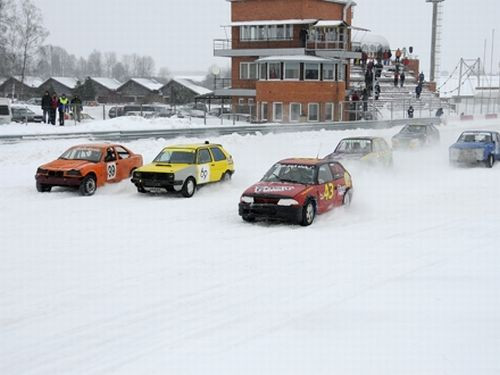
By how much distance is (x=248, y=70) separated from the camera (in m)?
56.2

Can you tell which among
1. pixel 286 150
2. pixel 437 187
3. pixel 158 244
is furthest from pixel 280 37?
pixel 158 244

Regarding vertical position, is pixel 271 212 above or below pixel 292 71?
below

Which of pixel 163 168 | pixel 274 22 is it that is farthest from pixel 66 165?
pixel 274 22

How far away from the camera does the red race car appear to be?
46.6 ft

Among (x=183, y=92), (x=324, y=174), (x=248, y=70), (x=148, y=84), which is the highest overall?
(x=148, y=84)

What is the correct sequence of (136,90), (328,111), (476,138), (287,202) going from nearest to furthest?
(287,202) < (476,138) < (328,111) < (136,90)

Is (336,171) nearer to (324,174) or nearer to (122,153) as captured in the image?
(324,174)

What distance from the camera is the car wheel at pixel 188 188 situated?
18.2 m

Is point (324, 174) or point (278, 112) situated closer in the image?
point (324, 174)

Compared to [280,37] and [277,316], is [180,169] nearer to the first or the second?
[277,316]

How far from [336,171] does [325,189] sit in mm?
1152

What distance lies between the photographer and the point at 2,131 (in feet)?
93.5

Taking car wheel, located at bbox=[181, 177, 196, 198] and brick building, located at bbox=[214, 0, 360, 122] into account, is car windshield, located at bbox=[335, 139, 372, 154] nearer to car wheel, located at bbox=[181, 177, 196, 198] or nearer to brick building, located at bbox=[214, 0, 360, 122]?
car wheel, located at bbox=[181, 177, 196, 198]

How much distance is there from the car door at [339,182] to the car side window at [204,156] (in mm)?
4381
